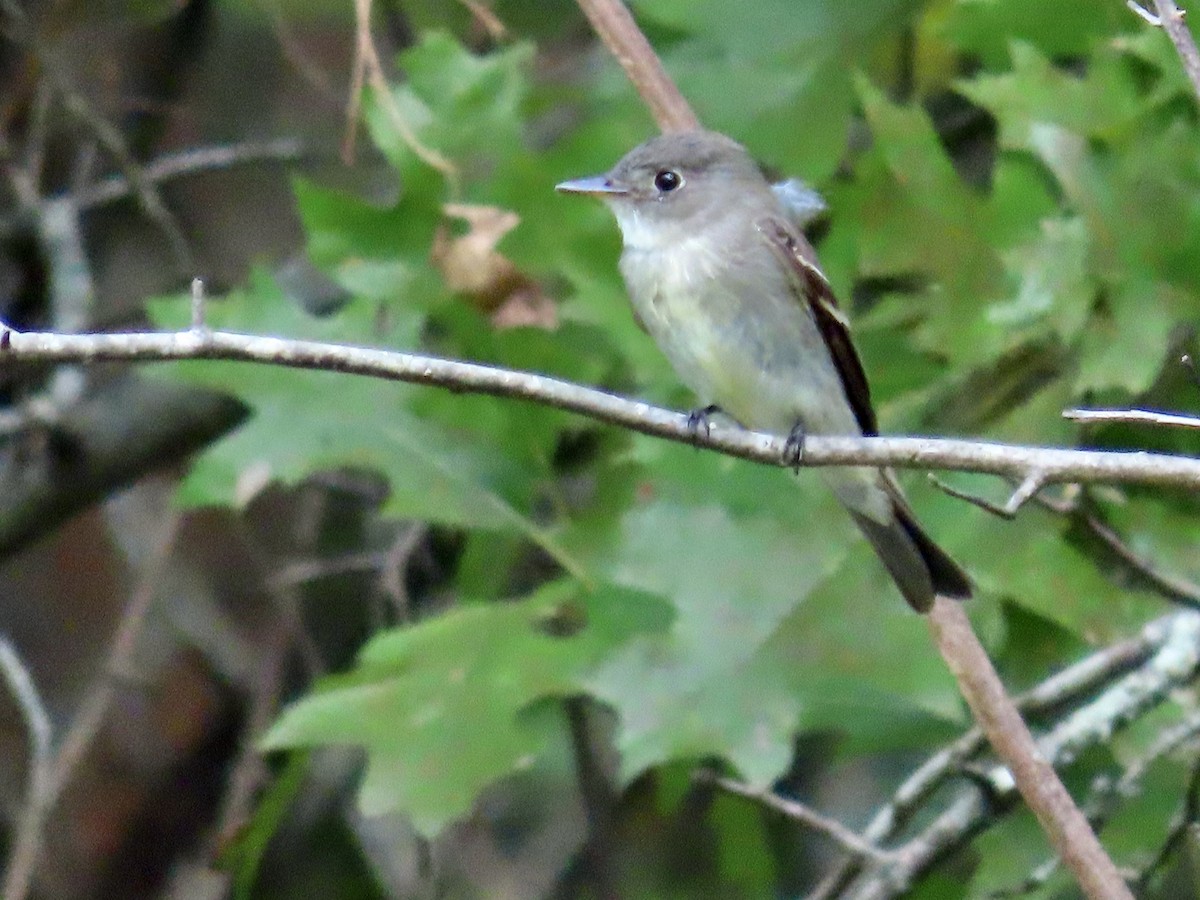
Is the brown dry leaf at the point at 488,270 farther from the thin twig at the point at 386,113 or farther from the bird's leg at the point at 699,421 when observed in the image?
the bird's leg at the point at 699,421

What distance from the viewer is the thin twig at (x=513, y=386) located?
2373mm

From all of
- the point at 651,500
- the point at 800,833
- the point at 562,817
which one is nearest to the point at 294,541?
the point at 562,817

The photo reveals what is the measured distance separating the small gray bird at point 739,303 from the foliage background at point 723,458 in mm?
109

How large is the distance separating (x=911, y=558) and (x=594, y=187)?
1.06m

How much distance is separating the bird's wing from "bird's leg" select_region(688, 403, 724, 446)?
0.91ft

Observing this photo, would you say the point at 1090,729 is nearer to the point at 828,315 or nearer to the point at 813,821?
the point at 813,821

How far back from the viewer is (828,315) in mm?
4027

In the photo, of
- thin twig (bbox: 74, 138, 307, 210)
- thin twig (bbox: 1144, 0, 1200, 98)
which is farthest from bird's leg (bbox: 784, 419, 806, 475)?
thin twig (bbox: 74, 138, 307, 210)

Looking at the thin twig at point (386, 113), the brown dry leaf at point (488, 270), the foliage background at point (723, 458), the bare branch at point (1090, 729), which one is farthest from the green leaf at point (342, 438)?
the bare branch at point (1090, 729)

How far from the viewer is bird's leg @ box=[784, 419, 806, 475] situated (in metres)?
2.84

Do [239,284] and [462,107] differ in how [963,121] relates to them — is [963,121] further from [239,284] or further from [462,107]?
[239,284]

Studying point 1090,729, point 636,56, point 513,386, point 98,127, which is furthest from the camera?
point 98,127

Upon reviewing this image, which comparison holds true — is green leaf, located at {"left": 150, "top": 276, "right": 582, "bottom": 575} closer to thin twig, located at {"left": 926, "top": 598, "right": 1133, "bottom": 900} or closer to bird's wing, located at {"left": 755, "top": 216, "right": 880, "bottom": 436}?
bird's wing, located at {"left": 755, "top": 216, "right": 880, "bottom": 436}

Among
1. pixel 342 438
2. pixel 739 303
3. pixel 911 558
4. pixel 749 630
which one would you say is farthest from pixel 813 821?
pixel 342 438
